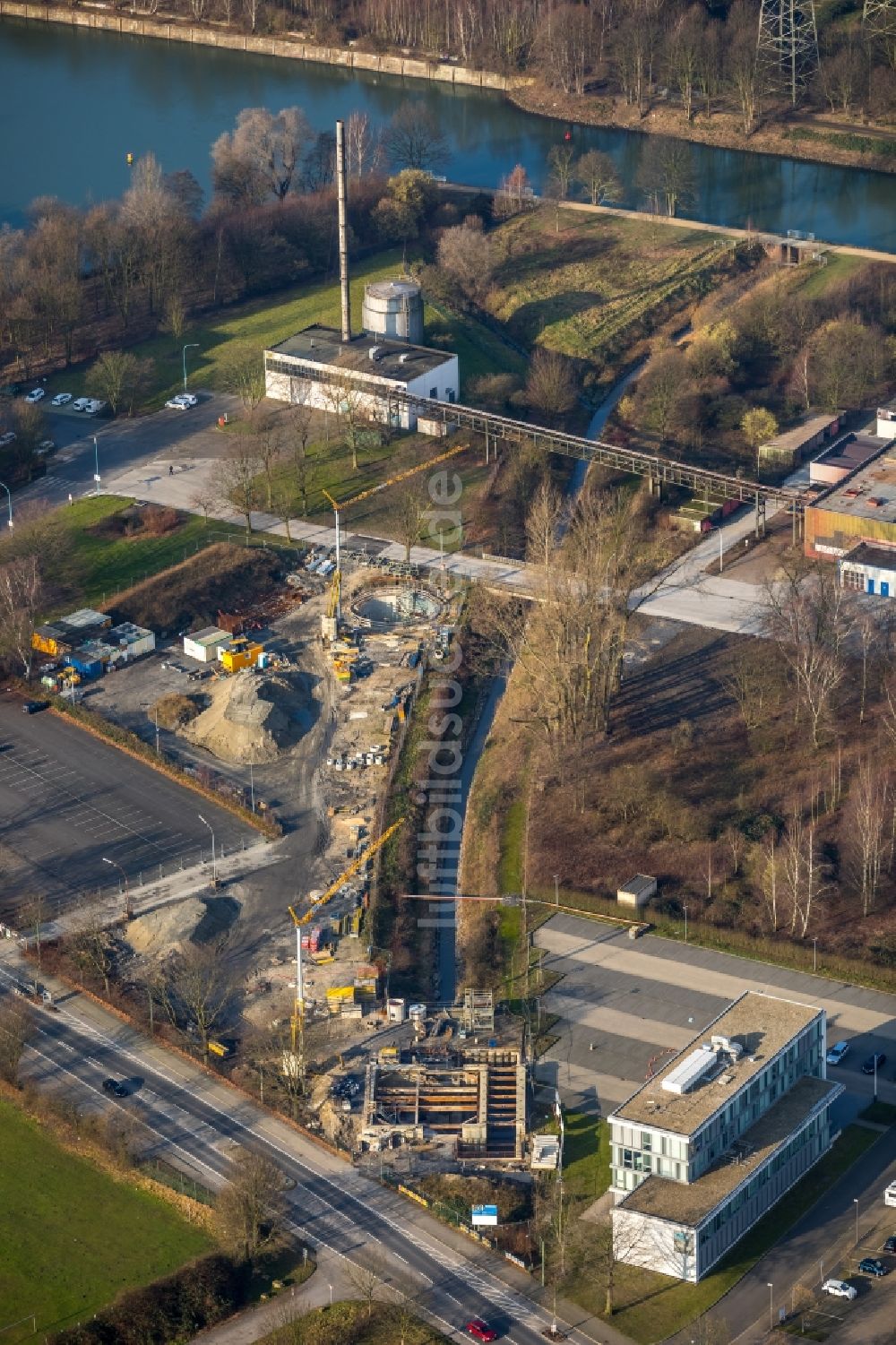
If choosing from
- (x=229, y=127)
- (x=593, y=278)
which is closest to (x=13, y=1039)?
(x=593, y=278)

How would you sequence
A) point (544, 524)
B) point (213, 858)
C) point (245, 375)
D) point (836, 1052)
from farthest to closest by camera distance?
point (245, 375), point (544, 524), point (213, 858), point (836, 1052)

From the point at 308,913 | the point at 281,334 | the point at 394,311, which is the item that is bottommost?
the point at 308,913

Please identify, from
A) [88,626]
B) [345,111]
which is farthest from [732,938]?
[345,111]

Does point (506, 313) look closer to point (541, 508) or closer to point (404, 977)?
point (541, 508)

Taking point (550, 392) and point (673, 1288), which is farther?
point (550, 392)

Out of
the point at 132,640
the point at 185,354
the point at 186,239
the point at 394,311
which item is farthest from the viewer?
the point at 186,239

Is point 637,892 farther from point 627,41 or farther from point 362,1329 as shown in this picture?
point 627,41

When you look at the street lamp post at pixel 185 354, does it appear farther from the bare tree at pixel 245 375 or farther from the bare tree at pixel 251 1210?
the bare tree at pixel 251 1210
